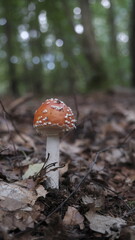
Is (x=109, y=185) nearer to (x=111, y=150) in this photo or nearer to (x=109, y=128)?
(x=111, y=150)

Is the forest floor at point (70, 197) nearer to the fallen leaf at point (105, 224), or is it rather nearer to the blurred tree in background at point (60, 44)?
the fallen leaf at point (105, 224)

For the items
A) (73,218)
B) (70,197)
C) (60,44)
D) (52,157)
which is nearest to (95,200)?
(70,197)

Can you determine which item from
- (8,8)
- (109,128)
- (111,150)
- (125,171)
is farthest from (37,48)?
(125,171)

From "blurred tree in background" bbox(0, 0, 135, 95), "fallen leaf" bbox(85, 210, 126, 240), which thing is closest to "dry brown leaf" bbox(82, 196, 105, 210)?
"fallen leaf" bbox(85, 210, 126, 240)

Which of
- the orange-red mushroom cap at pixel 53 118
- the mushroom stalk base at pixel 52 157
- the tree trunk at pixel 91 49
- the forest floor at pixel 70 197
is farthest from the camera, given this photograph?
the tree trunk at pixel 91 49

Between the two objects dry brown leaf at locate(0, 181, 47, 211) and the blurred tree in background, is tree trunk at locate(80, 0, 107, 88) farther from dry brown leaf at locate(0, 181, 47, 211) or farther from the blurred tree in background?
dry brown leaf at locate(0, 181, 47, 211)

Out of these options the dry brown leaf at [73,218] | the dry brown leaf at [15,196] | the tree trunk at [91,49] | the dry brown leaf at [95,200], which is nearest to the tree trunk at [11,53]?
the tree trunk at [91,49]
